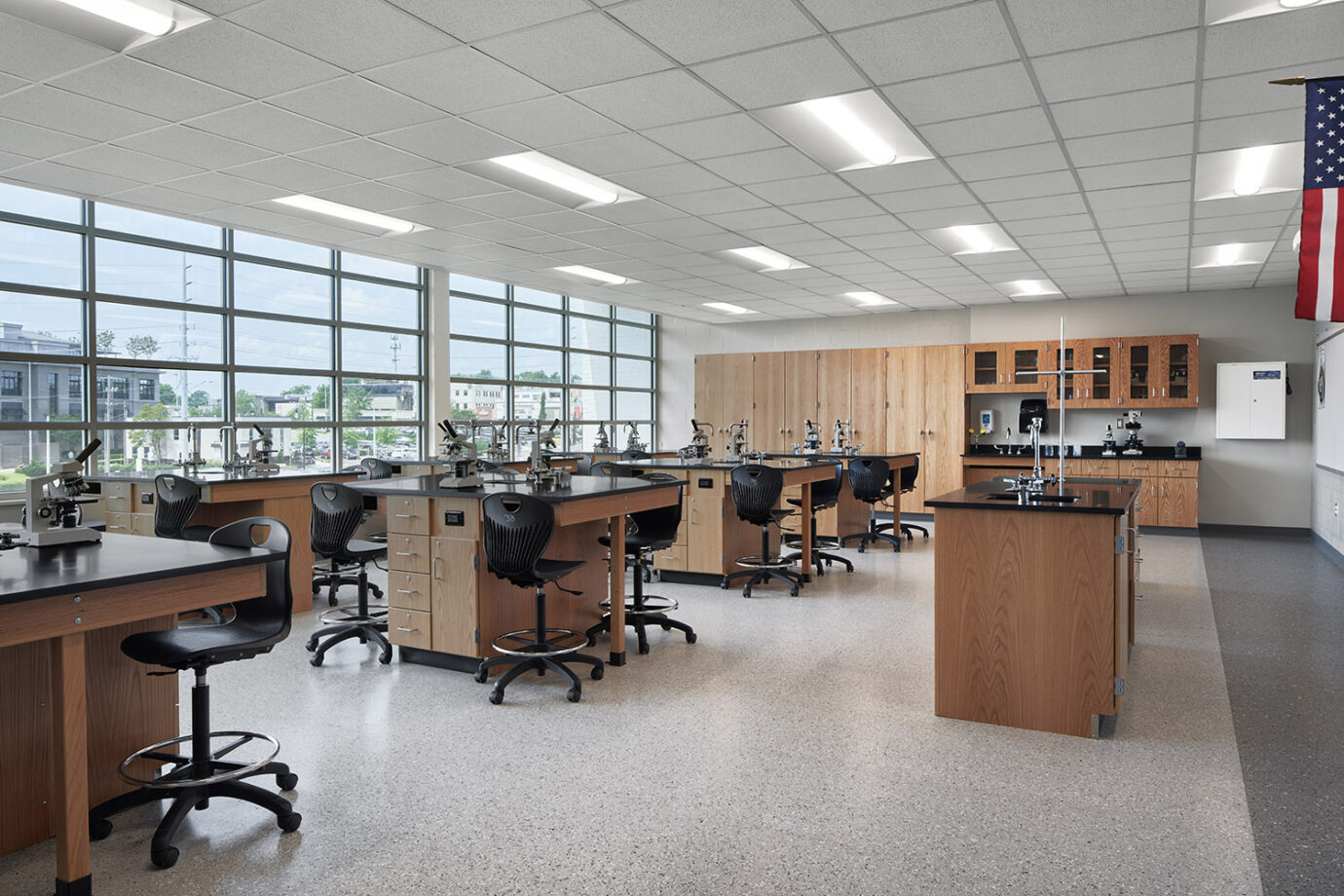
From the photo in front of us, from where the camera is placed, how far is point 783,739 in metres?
3.24

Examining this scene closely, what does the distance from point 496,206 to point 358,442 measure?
3.36 meters

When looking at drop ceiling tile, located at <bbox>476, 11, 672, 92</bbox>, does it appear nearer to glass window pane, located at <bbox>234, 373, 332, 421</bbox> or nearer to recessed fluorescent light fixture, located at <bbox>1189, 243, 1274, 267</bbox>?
glass window pane, located at <bbox>234, 373, 332, 421</bbox>

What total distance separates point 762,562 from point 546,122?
3633 mm

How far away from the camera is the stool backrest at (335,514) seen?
444 centimetres

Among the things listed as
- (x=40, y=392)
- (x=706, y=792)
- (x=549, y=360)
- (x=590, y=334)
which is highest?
(x=590, y=334)

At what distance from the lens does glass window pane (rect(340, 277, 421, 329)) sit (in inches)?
323

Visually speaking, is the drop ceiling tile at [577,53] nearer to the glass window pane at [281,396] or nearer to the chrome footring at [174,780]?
the chrome footring at [174,780]

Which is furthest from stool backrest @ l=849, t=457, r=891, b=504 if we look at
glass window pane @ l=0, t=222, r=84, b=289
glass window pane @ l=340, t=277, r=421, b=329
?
glass window pane @ l=0, t=222, r=84, b=289

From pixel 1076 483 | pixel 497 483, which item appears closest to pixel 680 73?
pixel 497 483

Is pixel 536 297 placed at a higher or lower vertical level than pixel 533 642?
higher

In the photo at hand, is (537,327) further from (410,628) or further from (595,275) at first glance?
(410,628)

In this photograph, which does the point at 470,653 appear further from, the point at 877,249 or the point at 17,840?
the point at 877,249

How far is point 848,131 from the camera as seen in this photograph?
4.56 m

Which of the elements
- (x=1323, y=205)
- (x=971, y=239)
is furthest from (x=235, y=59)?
(x=971, y=239)
